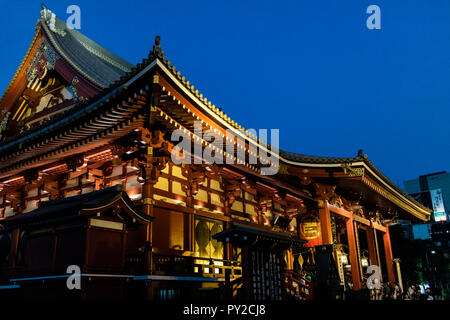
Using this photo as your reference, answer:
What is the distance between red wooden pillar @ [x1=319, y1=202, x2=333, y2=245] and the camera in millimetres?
16833

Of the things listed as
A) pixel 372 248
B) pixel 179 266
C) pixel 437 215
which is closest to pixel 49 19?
pixel 179 266

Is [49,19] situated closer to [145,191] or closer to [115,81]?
[115,81]

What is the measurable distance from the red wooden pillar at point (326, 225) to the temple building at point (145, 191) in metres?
0.10

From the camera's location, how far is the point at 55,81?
15906mm

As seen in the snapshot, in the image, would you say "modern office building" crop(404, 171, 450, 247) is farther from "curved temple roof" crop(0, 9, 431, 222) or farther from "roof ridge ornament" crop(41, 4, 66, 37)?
"roof ridge ornament" crop(41, 4, 66, 37)

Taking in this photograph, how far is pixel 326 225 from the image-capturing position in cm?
1728

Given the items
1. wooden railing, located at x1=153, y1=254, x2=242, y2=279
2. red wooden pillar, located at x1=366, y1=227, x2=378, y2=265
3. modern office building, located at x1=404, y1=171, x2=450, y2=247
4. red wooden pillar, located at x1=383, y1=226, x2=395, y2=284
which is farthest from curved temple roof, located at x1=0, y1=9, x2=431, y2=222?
modern office building, located at x1=404, y1=171, x2=450, y2=247

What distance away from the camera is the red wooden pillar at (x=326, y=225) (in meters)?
16.8

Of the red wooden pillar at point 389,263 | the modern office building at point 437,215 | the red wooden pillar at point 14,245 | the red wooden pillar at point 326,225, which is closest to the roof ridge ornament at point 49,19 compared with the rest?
the red wooden pillar at point 14,245

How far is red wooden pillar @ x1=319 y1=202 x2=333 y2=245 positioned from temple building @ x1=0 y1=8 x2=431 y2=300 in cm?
10

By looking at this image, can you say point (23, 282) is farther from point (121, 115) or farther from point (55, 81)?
point (55, 81)

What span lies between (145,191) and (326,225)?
960 centimetres
